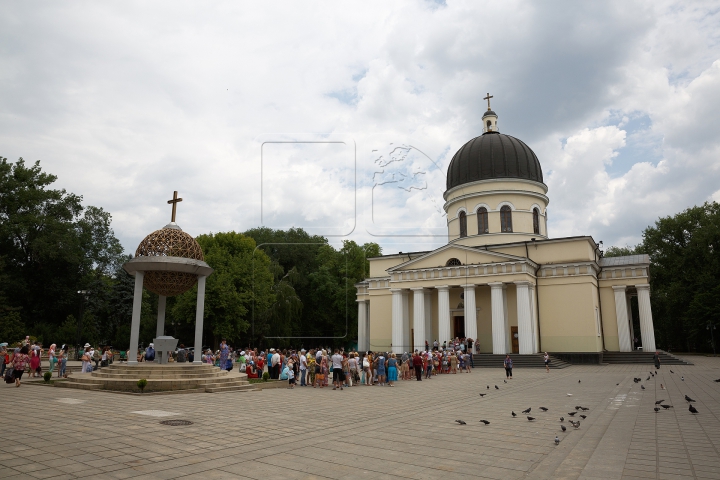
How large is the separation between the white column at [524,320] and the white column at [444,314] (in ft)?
17.2

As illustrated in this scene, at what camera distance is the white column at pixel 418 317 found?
36812mm

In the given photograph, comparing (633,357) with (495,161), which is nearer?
(633,357)

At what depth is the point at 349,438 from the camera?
338 inches

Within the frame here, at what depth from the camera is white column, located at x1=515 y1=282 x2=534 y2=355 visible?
32.6 metres

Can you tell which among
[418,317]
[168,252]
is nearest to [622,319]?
[418,317]

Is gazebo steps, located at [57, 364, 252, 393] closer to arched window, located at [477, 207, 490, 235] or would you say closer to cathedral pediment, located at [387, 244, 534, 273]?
cathedral pediment, located at [387, 244, 534, 273]

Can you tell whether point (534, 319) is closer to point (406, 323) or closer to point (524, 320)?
point (524, 320)

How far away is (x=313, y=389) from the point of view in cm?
1838

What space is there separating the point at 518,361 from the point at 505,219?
47.4 feet

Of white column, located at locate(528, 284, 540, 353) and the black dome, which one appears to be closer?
white column, located at locate(528, 284, 540, 353)

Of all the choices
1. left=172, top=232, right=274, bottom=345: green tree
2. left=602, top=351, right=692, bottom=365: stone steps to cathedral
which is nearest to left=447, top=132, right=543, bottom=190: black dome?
left=602, top=351, right=692, bottom=365: stone steps to cathedral

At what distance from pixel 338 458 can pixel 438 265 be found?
1231 inches

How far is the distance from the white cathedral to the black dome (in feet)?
0.30

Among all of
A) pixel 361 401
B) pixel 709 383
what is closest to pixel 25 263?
pixel 361 401
